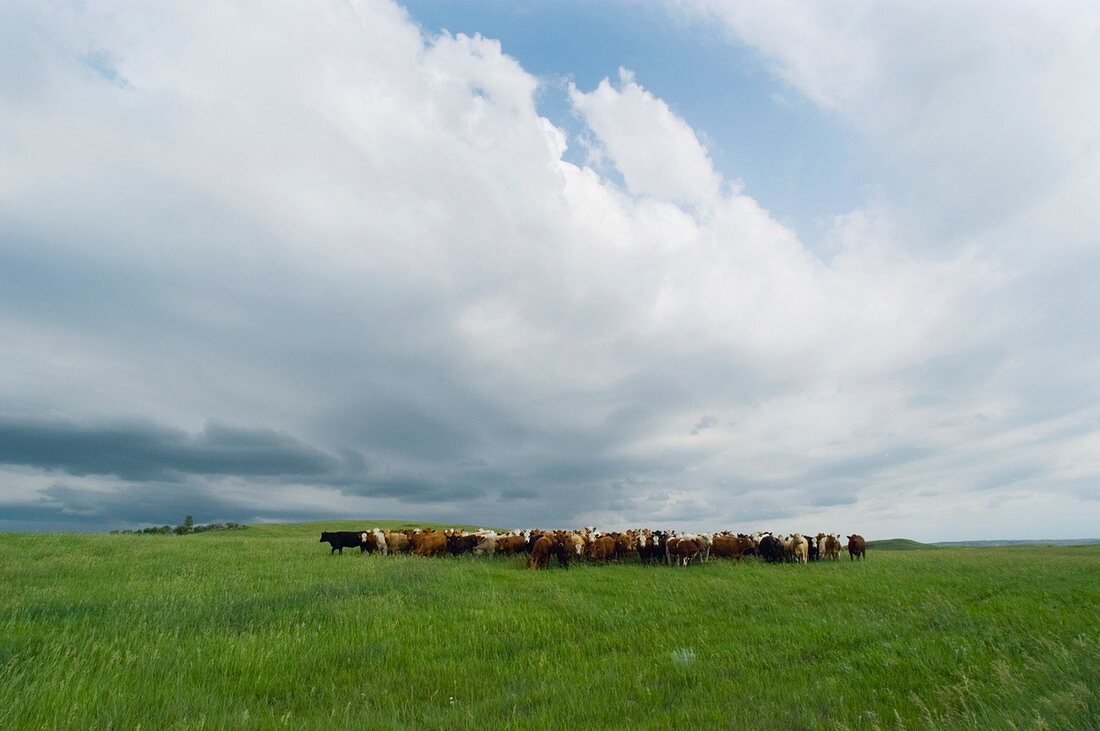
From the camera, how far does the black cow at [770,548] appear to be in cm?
3157

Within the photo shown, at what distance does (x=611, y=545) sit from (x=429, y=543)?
10.6 meters

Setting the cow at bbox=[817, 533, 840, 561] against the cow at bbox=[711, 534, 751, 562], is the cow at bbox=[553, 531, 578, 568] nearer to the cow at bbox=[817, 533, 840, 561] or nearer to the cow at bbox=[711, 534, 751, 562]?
the cow at bbox=[711, 534, 751, 562]

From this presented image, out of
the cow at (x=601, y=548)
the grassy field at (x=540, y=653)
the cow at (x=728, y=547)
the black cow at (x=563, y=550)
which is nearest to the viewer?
the grassy field at (x=540, y=653)

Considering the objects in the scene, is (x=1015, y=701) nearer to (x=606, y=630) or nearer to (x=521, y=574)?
(x=606, y=630)

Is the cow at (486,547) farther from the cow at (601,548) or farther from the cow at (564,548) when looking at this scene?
the cow at (601,548)

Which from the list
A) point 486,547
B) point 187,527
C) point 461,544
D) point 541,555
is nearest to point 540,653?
point 541,555

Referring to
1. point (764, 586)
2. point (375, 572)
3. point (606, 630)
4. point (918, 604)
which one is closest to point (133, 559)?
point (375, 572)

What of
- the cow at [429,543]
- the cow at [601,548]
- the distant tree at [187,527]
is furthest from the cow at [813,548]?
the distant tree at [187,527]

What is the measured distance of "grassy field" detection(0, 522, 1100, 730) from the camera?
7766 millimetres

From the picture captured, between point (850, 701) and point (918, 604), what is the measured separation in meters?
8.84

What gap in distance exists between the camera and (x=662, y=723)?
7695mm

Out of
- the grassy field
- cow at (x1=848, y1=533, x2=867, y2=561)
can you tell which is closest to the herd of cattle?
cow at (x1=848, y1=533, x2=867, y2=561)

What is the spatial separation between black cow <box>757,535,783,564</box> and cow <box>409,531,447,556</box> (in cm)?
1791

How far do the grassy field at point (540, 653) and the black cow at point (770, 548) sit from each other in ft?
40.6
